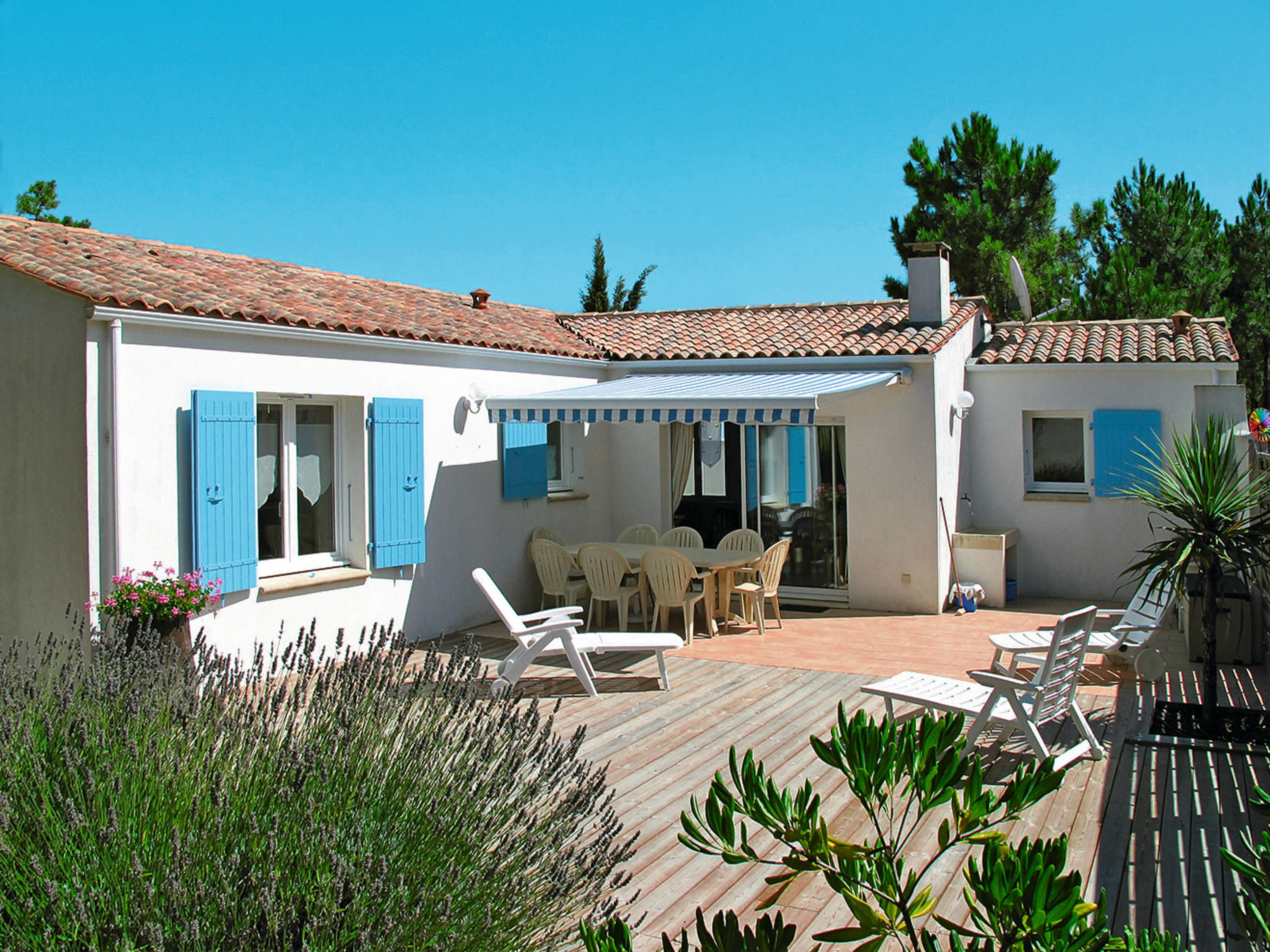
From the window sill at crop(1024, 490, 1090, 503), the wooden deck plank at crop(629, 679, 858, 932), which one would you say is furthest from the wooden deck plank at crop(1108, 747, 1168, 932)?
the window sill at crop(1024, 490, 1090, 503)

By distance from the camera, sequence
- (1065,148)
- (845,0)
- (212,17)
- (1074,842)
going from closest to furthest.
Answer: (1074,842), (845,0), (212,17), (1065,148)

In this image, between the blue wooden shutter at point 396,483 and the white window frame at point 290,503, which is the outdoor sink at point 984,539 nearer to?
the blue wooden shutter at point 396,483

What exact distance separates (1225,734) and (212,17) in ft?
87.1

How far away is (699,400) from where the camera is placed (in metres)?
14.3

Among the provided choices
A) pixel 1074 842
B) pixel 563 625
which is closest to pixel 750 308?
pixel 563 625

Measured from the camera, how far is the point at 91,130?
38906 millimetres

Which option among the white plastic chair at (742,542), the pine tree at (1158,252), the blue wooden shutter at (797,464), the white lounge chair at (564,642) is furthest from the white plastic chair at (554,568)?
the pine tree at (1158,252)

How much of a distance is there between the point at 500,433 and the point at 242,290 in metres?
4.54

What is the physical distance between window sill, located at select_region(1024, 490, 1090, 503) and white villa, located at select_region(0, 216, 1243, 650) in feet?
0.15

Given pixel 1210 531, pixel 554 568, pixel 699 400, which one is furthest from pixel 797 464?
pixel 1210 531

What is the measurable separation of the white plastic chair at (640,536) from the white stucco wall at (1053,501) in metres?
5.62

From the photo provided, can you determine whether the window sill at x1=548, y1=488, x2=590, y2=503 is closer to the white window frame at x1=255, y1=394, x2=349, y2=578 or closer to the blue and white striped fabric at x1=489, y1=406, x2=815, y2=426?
the blue and white striped fabric at x1=489, y1=406, x2=815, y2=426

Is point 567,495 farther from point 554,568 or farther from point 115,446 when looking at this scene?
point 115,446

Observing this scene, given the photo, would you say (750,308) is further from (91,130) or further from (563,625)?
(91,130)
